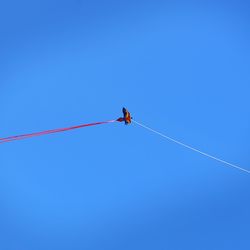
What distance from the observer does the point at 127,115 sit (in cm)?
180
